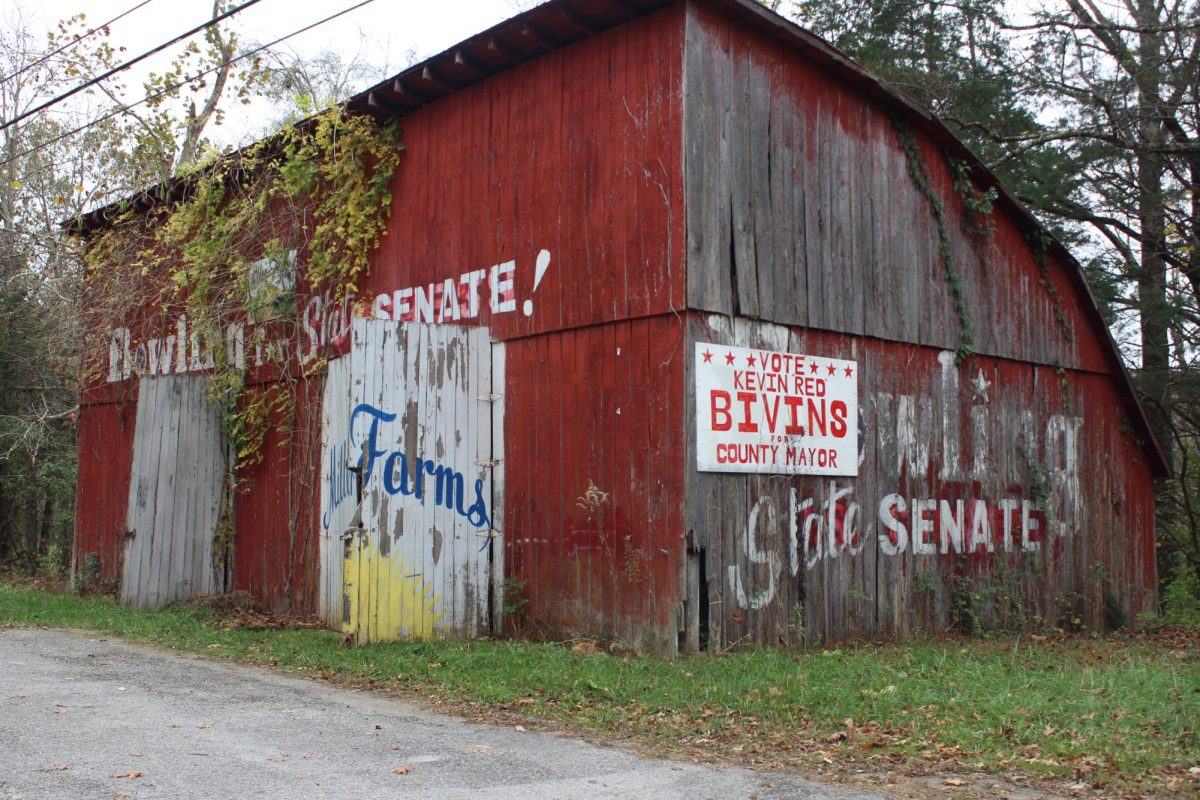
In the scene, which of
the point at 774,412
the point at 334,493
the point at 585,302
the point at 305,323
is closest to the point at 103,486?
the point at 305,323

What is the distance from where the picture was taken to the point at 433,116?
40.3ft

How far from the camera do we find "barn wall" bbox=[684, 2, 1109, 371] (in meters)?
9.84

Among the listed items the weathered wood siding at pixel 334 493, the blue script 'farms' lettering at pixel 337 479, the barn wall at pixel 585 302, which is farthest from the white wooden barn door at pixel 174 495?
the barn wall at pixel 585 302

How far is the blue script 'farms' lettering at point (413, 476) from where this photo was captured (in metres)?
10.3

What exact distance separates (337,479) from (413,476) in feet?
3.60

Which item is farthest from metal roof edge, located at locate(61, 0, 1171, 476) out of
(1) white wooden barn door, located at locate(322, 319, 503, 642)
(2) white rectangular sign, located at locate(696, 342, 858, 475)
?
(2) white rectangular sign, located at locate(696, 342, 858, 475)

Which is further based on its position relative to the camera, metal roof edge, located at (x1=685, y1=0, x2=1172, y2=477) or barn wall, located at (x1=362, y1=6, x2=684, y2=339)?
metal roof edge, located at (x1=685, y1=0, x2=1172, y2=477)

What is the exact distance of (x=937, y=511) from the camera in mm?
12055

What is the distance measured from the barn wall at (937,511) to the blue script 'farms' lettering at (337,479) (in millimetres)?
A: 3591

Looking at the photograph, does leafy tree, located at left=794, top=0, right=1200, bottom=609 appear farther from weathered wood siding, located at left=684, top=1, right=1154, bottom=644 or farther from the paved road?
the paved road

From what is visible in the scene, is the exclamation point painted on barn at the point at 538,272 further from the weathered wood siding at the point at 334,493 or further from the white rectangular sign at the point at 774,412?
the white rectangular sign at the point at 774,412

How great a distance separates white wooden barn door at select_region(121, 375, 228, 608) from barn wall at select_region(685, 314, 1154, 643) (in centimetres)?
767

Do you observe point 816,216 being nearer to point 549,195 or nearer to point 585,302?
point 585,302

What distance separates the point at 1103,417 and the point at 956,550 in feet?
13.7
